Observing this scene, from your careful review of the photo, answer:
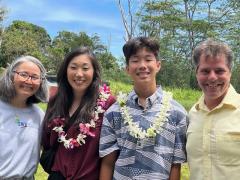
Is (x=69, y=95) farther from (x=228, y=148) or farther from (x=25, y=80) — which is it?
(x=228, y=148)

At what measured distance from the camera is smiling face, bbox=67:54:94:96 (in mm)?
3131

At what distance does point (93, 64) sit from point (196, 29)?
64.6 ft

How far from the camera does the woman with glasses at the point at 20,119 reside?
3006 mm

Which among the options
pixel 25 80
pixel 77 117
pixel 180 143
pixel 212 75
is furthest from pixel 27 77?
pixel 212 75

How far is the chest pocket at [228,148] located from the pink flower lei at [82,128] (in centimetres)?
99

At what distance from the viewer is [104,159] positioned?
2.96 meters

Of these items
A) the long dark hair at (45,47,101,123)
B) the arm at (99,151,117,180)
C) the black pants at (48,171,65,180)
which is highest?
the long dark hair at (45,47,101,123)

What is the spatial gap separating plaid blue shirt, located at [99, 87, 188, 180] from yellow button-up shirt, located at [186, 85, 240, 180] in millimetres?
136

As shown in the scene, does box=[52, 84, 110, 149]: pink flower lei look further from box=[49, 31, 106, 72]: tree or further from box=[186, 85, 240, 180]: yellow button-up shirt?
box=[49, 31, 106, 72]: tree

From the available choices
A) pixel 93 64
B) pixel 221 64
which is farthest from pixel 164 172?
pixel 93 64

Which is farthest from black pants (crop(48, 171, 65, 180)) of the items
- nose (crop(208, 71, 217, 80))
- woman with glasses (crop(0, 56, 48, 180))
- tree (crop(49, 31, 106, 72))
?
tree (crop(49, 31, 106, 72))

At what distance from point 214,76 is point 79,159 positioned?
1.19 m

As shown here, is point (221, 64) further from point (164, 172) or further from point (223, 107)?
Answer: point (164, 172)

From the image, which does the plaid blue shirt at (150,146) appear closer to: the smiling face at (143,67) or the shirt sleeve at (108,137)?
the shirt sleeve at (108,137)
